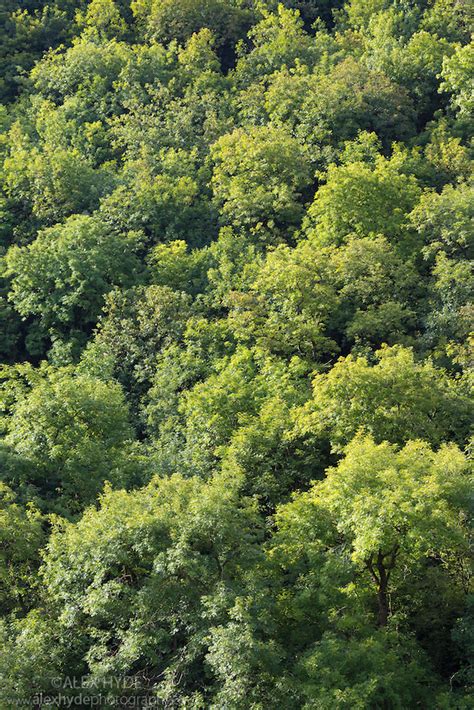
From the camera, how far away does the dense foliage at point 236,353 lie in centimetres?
2514

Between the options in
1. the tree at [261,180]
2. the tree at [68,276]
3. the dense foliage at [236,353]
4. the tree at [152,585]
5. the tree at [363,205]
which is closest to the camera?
the tree at [152,585]

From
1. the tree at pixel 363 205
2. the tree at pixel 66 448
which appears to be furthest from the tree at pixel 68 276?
the tree at pixel 66 448

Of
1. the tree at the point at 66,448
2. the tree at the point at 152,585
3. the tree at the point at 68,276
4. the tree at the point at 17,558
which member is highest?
the tree at the point at 152,585

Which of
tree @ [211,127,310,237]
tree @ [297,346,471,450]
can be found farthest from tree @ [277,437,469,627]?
tree @ [211,127,310,237]

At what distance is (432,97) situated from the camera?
204 ft

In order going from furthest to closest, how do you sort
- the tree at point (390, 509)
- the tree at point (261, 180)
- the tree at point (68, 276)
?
the tree at point (261, 180)
the tree at point (68, 276)
the tree at point (390, 509)

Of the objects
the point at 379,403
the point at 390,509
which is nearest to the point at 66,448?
the point at 379,403

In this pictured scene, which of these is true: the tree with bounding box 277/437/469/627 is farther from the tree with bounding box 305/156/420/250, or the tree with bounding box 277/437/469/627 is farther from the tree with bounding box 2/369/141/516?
the tree with bounding box 305/156/420/250

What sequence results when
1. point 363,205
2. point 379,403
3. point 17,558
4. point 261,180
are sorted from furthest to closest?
point 261,180
point 363,205
point 379,403
point 17,558

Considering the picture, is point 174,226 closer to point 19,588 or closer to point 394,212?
point 394,212

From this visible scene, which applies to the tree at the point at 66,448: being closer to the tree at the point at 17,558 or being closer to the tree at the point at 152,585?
the tree at the point at 17,558

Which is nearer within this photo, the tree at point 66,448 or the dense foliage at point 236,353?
the dense foliage at point 236,353

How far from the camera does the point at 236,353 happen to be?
42625mm

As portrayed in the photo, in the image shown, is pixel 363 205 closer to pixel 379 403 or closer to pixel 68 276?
pixel 68 276
